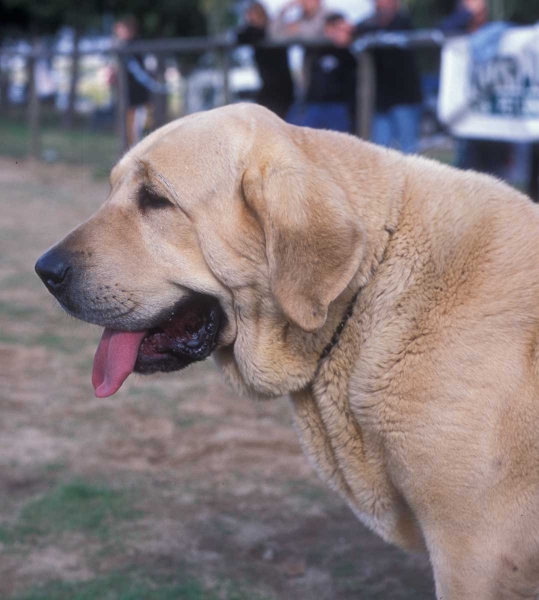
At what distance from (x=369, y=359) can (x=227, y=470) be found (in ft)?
6.50

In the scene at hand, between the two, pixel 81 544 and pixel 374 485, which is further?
Answer: pixel 81 544

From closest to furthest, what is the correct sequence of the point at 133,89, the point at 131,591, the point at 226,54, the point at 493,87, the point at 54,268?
the point at 54,268
the point at 131,591
the point at 493,87
the point at 226,54
the point at 133,89

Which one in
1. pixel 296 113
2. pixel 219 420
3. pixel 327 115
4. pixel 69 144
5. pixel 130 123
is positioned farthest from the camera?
pixel 69 144

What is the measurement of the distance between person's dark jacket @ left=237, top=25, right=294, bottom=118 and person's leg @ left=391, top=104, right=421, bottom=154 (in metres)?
1.65

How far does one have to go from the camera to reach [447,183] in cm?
276

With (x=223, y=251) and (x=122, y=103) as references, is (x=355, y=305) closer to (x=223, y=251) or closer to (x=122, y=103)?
(x=223, y=251)

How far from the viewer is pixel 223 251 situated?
107 inches

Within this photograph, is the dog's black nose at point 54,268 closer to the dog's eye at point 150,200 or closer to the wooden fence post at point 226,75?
the dog's eye at point 150,200

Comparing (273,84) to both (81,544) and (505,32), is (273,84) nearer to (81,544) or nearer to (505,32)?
(505,32)

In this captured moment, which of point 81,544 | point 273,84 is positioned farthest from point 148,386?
point 273,84

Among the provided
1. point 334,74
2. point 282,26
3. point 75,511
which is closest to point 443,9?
point 282,26

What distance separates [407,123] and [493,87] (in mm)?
1207

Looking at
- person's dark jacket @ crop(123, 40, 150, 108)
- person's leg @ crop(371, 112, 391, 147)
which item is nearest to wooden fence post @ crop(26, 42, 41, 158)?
person's dark jacket @ crop(123, 40, 150, 108)

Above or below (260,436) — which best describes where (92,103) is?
below
